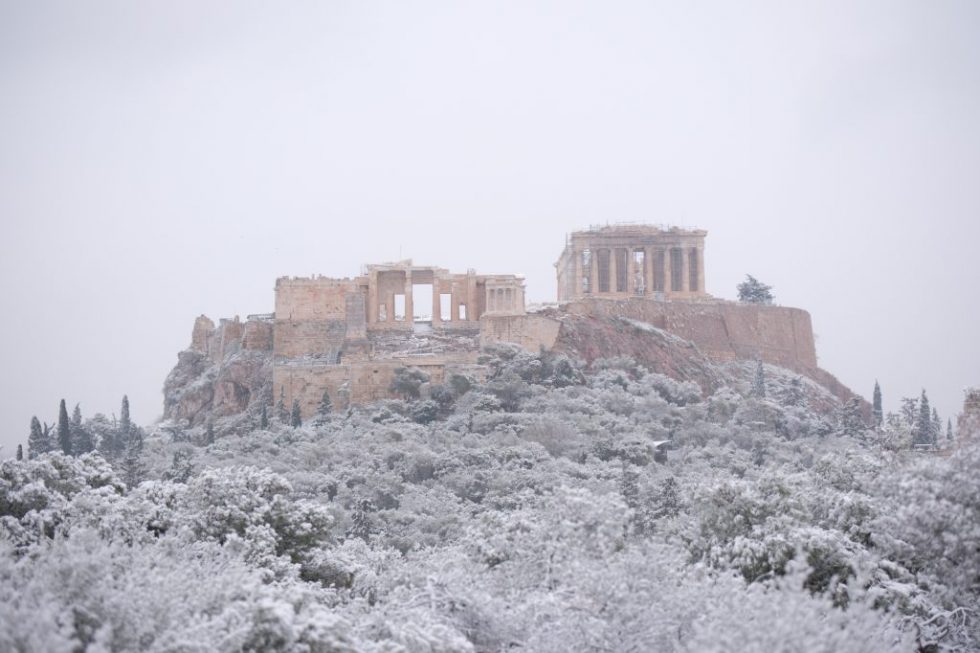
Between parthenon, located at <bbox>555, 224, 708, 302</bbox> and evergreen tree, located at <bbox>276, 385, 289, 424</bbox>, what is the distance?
64.3 ft

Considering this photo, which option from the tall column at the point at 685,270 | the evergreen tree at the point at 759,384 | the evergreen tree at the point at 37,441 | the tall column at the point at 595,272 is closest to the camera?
the evergreen tree at the point at 37,441

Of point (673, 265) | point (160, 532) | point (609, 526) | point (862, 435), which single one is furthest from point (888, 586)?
point (673, 265)

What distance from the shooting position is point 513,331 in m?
54.7

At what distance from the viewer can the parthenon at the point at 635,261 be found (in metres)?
68.4

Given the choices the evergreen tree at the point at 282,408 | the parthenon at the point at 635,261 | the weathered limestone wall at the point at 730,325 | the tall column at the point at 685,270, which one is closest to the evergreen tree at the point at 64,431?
the evergreen tree at the point at 282,408

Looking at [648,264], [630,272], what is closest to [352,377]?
[630,272]

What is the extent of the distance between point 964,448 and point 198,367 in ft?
145

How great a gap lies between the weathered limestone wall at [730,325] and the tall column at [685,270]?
3627 millimetres

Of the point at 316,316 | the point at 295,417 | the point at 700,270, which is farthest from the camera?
the point at 700,270

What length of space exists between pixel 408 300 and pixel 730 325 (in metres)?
16.0

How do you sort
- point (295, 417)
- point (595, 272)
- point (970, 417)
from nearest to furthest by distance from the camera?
point (970, 417) → point (295, 417) → point (595, 272)

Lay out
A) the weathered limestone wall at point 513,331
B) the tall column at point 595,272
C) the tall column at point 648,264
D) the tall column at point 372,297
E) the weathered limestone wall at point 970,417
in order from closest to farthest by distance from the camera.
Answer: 1. the weathered limestone wall at point 970,417
2. the weathered limestone wall at point 513,331
3. the tall column at point 372,297
4. the tall column at point 648,264
5. the tall column at point 595,272

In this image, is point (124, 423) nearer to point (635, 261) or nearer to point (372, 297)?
point (372, 297)

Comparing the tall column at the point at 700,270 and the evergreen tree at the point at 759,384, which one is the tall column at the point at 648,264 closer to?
the tall column at the point at 700,270
